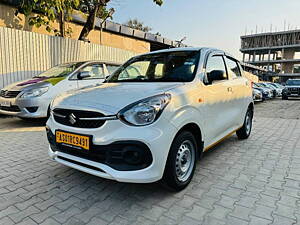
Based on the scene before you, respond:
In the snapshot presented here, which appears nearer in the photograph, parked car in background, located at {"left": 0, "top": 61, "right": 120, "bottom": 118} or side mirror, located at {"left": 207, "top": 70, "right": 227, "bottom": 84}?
side mirror, located at {"left": 207, "top": 70, "right": 227, "bottom": 84}

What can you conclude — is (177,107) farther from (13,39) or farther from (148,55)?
(13,39)

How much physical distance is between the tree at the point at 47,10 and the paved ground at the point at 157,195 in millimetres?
4787

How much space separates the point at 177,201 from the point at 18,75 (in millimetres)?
6718

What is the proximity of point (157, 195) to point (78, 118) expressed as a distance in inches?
46.4

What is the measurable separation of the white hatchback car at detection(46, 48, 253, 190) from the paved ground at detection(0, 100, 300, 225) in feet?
1.03

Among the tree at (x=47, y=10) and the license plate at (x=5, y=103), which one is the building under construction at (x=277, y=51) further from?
the license plate at (x=5, y=103)

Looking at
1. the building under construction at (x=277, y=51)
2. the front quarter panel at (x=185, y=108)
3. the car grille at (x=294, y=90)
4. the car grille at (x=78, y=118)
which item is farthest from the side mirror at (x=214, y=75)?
the building under construction at (x=277, y=51)

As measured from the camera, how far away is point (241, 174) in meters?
2.97

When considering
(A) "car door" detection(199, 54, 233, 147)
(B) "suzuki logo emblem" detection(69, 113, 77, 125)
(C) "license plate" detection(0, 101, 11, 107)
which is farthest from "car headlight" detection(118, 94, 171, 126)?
(C) "license plate" detection(0, 101, 11, 107)

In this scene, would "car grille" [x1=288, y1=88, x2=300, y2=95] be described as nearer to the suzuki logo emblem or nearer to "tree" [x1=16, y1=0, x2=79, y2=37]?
"tree" [x1=16, y1=0, x2=79, y2=37]

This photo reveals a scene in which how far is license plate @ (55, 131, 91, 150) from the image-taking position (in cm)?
219

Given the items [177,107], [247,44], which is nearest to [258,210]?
[177,107]

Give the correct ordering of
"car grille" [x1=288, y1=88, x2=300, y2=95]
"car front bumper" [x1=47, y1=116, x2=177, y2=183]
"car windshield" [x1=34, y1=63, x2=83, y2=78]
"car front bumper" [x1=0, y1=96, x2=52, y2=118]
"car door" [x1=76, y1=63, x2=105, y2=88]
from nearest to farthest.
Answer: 1. "car front bumper" [x1=47, y1=116, x2=177, y2=183]
2. "car front bumper" [x1=0, y1=96, x2=52, y2=118]
3. "car windshield" [x1=34, y1=63, x2=83, y2=78]
4. "car door" [x1=76, y1=63, x2=105, y2=88]
5. "car grille" [x1=288, y1=88, x2=300, y2=95]

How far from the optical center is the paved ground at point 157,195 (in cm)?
205
